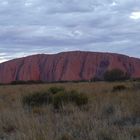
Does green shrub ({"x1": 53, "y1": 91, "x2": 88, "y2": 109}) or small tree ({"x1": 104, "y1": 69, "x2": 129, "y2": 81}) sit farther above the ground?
green shrub ({"x1": 53, "y1": 91, "x2": 88, "y2": 109})

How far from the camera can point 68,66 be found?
10738cm

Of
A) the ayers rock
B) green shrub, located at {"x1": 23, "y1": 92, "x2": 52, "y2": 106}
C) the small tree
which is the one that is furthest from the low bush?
the ayers rock

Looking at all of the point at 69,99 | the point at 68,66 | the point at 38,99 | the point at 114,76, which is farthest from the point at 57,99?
the point at 68,66

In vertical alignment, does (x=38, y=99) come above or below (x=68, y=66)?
above

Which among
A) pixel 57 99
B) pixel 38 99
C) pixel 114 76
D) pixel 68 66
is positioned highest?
pixel 57 99

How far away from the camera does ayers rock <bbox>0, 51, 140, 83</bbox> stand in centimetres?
10650

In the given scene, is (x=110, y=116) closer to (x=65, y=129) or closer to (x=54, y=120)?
(x=54, y=120)

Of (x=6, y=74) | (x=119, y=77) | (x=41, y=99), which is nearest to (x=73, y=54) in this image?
(x=6, y=74)

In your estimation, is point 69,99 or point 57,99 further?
point 69,99

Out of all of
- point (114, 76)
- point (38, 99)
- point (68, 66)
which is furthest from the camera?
point (68, 66)

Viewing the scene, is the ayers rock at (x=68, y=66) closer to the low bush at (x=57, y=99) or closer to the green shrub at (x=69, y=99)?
the low bush at (x=57, y=99)

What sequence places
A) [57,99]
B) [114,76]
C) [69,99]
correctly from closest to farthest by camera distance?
[57,99] < [69,99] < [114,76]

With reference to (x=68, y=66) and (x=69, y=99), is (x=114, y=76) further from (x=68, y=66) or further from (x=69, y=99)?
(x=69, y=99)

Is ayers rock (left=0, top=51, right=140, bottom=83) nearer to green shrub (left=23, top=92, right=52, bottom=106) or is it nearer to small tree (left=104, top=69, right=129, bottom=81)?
small tree (left=104, top=69, right=129, bottom=81)
